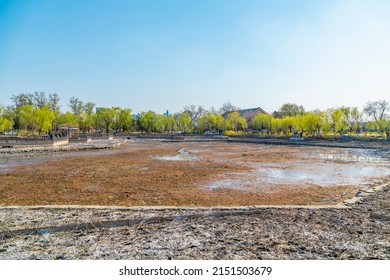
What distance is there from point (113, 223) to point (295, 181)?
333 inches

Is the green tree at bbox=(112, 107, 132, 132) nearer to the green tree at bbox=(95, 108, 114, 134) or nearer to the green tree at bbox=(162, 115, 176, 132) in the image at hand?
the green tree at bbox=(95, 108, 114, 134)

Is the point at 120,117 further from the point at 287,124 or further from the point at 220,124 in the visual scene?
the point at 287,124

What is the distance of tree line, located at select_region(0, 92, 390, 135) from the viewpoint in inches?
2084

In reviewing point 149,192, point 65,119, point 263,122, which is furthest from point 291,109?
point 149,192

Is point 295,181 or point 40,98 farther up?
point 40,98

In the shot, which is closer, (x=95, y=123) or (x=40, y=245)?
(x=40, y=245)

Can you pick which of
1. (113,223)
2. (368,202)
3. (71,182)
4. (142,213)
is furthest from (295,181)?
(71,182)

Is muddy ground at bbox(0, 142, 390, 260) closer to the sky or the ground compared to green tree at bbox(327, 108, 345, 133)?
closer to the ground

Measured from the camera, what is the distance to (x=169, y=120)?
275 feet

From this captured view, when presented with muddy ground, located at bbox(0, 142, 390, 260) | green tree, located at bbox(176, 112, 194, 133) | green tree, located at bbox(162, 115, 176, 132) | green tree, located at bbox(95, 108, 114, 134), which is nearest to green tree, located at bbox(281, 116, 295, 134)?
green tree, located at bbox(176, 112, 194, 133)

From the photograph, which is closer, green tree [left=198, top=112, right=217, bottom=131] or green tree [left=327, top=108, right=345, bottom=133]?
green tree [left=327, top=108, right=345, bottom=133]

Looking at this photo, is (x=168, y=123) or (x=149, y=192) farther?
(x=168, y=123)

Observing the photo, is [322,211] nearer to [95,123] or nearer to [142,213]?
[142,213]

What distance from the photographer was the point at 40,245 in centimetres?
436
